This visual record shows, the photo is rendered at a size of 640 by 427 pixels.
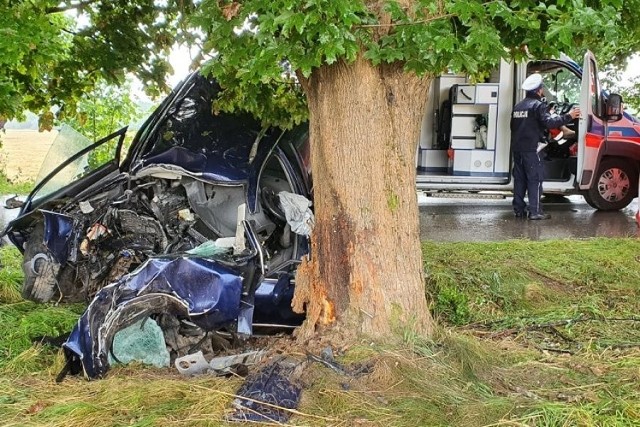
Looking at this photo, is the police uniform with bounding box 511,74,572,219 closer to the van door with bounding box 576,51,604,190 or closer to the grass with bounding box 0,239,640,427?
the van door with bounding box 576,51,604,190

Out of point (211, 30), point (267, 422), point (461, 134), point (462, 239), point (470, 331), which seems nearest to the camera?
point (267, 422)

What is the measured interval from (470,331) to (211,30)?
8.79 ft

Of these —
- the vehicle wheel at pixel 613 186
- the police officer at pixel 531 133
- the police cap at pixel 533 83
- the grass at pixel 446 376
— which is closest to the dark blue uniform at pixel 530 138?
the police officer at pixel 531 133

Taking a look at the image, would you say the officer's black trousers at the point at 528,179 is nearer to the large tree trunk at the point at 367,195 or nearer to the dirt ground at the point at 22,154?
the large tree trunk at the point at 367,195

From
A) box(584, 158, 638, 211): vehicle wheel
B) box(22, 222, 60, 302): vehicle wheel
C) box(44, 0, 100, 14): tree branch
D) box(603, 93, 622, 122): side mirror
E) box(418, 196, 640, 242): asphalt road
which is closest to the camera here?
box(22, 222, 60, 302): vehicle wheel

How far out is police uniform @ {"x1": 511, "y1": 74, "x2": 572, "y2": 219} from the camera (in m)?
8.37

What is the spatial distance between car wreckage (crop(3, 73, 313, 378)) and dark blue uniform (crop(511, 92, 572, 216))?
415 centimetres

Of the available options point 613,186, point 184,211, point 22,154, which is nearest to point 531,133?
point 613,186

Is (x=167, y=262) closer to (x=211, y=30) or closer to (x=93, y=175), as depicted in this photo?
(x=211, y=30)

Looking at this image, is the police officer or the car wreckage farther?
the police officer

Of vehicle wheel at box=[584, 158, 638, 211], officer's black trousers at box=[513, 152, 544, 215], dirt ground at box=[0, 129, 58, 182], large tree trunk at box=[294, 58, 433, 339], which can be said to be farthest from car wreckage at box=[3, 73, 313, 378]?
dirt ground at box=[0, 129, 58, 182]

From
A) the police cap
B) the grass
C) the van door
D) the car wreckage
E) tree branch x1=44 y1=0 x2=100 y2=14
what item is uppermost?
tree branch x1=44 y1=0 x2=100 y2=14

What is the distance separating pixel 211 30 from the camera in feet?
11.6

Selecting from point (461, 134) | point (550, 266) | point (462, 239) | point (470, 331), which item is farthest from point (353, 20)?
point (461, 134)
